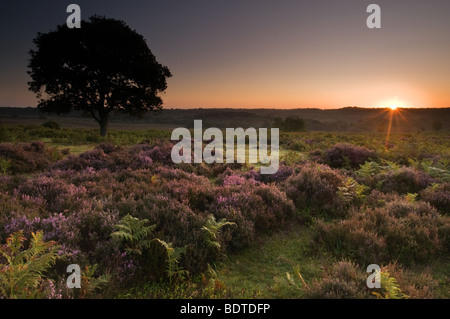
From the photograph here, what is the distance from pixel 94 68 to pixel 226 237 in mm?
27748

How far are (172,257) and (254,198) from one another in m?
3.00

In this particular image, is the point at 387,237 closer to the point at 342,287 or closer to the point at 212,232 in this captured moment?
the point at 342,287

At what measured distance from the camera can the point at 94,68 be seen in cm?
2703

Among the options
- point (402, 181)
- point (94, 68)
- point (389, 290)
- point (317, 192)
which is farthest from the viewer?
point (94, 68)

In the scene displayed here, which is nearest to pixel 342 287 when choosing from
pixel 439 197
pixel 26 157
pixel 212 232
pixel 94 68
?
pixel 212 232

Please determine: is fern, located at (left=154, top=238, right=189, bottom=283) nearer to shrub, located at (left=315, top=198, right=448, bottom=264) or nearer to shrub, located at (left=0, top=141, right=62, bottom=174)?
shrub, located at (left=315, top=198, right=448, bottom=264)

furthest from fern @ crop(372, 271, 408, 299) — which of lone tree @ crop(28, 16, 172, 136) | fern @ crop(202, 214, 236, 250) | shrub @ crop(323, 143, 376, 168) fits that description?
lone tree @ crop(28, 16, 172, 136)

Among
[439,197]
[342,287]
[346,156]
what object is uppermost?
[346,156]

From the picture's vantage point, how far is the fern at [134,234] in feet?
13.9

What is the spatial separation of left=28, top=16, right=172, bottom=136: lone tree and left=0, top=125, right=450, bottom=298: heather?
73.1 ft

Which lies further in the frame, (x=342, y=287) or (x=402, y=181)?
(x=402, y=181)

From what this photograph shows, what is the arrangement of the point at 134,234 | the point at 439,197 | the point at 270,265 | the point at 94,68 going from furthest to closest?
the point at 94,68
the point at 439,197
the point at 270,265
the point at 134,234

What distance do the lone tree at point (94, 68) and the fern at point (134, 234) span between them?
1013 inches

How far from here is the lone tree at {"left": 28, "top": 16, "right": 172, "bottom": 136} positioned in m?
26.4
